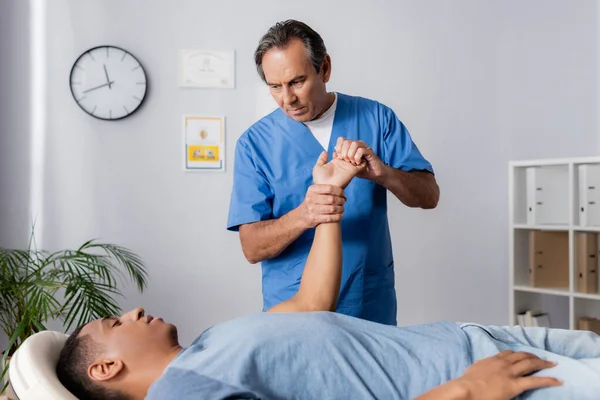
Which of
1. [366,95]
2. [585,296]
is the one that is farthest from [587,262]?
[366,95]

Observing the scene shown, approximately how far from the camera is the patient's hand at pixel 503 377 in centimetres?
125

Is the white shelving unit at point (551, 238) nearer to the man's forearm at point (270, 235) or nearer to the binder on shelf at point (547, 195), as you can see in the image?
the binder on shelf at point (547, 195)

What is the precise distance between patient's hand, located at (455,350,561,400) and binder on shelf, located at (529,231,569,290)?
2405mm

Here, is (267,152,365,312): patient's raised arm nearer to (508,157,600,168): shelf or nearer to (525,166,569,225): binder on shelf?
(508,157,600,168): shelf

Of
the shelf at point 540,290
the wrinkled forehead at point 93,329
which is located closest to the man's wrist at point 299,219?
the wrinkled forehead at point 93,329

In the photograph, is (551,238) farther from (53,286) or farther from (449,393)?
(449,393)

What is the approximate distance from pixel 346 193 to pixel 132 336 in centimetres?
77

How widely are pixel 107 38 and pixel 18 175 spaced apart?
2.59ft

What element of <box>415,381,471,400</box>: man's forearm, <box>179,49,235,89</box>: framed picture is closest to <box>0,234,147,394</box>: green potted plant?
<box>179,49,235,89</box>: framed picture

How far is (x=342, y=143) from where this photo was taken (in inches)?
70.2

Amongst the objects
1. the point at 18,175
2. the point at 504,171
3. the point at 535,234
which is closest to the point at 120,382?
the point at 18,175

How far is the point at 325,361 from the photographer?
1.34m

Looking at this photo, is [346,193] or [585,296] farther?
[585,296]

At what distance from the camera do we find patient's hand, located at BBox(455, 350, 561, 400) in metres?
1.25
